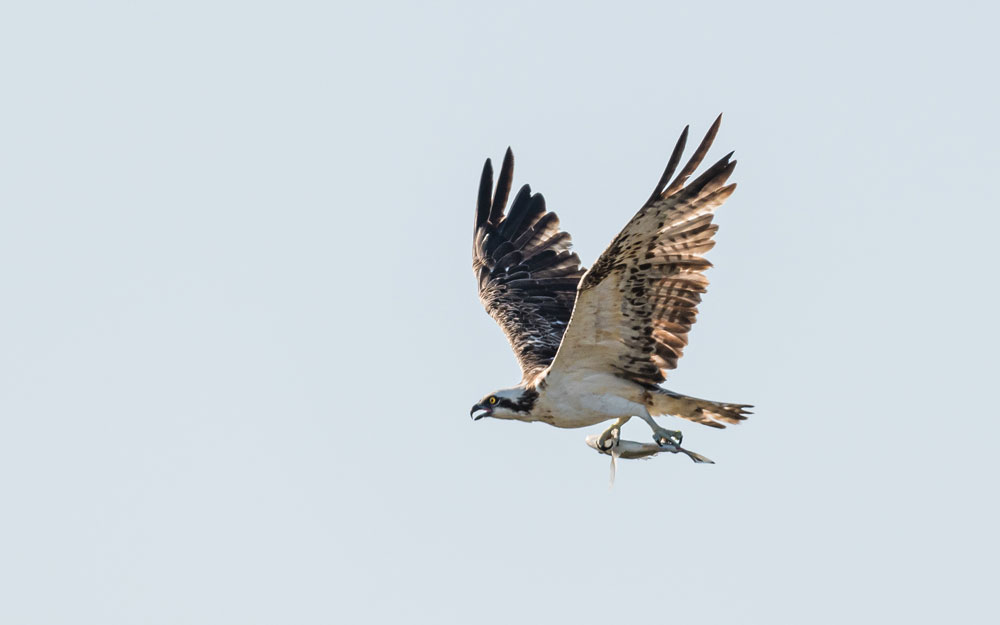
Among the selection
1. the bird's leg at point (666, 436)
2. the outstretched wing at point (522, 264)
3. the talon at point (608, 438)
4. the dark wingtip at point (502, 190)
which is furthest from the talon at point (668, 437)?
the dark wingtip at point (502, 190)

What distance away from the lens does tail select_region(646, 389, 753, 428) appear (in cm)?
1591

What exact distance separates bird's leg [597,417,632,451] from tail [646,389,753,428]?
0.45 metres

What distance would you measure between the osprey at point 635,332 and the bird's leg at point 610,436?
0.01 metres

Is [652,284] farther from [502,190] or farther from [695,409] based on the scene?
[502,190]

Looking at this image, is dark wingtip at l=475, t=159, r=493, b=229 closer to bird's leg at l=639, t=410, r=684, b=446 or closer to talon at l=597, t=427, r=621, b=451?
talon at l=597, t=427, r=621, b=451

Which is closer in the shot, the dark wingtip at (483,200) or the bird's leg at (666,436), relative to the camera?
the bird's leg at (666,436)

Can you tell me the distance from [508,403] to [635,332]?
5.48 feet

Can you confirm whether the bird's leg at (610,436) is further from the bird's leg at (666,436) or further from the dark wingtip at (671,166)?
the dark wingtip at (671,166)

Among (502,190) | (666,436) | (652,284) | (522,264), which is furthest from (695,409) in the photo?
(502,190)

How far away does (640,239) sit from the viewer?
574 inches

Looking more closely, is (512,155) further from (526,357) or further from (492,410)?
(492,410)

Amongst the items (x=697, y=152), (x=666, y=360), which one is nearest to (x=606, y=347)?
(x=666, y=360)

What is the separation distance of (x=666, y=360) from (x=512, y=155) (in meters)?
5.97

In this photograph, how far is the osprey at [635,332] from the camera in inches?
570
